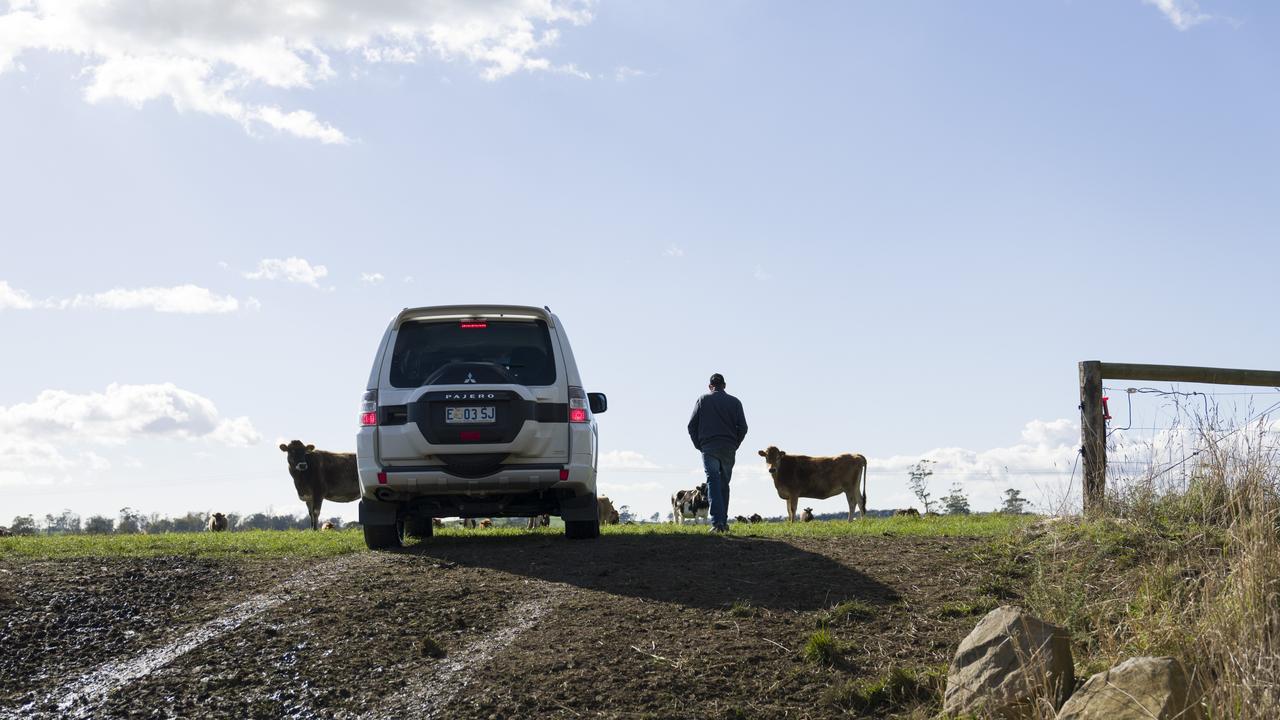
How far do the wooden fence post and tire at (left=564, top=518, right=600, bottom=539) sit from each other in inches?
202

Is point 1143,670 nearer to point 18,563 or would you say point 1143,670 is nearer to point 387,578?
point 387,578

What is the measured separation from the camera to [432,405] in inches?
512

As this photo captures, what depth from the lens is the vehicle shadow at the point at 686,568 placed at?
10.3 m

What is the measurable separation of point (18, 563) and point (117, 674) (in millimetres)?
5010

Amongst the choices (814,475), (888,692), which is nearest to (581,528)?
(888,692)

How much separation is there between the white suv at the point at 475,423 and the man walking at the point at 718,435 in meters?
3.79

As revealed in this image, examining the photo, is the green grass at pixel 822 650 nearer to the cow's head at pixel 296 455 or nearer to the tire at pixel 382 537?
the tire at pixel 382 537

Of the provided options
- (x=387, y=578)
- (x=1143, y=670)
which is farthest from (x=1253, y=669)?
(x=387, y=578)

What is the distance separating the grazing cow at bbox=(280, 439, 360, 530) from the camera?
2491 centimetres

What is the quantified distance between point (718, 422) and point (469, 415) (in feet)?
17.2

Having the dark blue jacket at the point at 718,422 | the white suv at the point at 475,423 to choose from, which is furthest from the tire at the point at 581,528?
the dark blue jacket at the point at 718,422

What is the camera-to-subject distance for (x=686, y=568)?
37.8 feet

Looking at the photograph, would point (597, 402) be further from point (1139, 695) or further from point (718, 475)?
point (1139, 695)

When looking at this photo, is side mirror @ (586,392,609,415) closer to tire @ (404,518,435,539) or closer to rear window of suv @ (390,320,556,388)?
rear window of suv @ (390,320,556,388)
